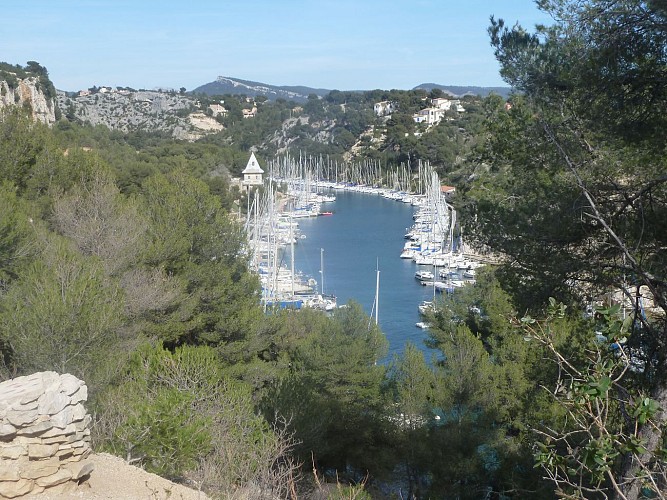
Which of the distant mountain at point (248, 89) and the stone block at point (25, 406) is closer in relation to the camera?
the stone block at point (25, 406)

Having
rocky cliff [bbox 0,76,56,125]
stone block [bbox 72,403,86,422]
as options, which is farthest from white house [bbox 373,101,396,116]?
stone block [bbox 72,403,86,422]

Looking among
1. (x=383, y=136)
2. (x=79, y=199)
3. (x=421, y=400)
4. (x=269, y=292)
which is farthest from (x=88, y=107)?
(x=421, y=400)

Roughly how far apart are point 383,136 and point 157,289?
4839 centimetres

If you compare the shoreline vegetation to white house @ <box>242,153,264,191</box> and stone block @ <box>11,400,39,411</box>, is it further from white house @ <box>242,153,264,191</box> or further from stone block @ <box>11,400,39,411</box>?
white house @ <box>242,153,264,191</box>

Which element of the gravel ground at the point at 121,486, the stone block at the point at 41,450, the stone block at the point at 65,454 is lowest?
the gravel ground at the point at 121,486

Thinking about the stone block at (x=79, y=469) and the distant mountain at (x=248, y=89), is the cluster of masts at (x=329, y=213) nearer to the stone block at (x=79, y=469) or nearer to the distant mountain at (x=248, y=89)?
the stone block at (x=79, y=469)

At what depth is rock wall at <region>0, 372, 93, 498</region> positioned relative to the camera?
344 centimetres

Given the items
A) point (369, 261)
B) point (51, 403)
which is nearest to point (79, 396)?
point (51, 403)

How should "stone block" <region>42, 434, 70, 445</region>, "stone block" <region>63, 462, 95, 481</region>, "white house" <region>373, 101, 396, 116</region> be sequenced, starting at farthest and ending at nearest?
"white house" <region>373, 101, 396, 116</region> < "stone block" <region>63, 462, 95, 481</region> < "stone block" <region>42, 434, 70, 445</region>

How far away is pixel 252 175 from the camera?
125 ft

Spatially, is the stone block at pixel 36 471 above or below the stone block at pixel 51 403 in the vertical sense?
below

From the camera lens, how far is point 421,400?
7641mm

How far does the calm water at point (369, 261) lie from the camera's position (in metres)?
17.6

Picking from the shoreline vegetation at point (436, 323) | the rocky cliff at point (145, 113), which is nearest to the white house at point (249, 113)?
the rocky cliff at point (145, 113)
